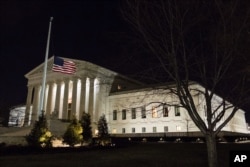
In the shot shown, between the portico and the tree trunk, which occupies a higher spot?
the portico

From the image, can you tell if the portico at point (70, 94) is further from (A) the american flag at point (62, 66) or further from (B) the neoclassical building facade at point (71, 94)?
(A) the american flag at point (62, 66)

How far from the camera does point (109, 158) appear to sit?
1583 centimetres

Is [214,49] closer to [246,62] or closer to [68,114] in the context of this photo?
[246,62]

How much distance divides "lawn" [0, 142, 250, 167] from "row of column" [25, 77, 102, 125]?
114ft

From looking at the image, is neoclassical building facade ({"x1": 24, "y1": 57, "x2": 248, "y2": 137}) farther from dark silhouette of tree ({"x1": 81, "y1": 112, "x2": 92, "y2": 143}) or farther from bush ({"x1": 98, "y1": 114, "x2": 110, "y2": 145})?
dark silhouette of tree ({"x1": 81, "y1": 112, "x2": 92, "y2": 143})

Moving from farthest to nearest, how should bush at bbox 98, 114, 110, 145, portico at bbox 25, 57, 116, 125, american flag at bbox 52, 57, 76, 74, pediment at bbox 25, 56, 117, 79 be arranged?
portico at bbox 25, 57, 116, 125
pediment at bbox 25, 56, 117, 79
american flag at bbox 52, 57, 76, 74
bush at bbox 98, 114, 110, 145

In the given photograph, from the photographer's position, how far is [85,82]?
57.5 metres

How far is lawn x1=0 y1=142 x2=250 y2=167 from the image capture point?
12977 millimetres

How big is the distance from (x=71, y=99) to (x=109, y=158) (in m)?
46.0

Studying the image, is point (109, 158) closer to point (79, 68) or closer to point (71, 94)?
point (79, 68)

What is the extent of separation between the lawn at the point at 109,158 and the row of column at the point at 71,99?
3460 centimetres

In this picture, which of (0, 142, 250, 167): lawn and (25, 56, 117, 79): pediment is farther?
(25, 56, 117, 79): pediment

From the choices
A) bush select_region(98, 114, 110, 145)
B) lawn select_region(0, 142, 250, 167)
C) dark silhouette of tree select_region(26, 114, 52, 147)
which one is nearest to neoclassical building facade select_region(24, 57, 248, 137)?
bush select_region(98, 114, 110, 145)

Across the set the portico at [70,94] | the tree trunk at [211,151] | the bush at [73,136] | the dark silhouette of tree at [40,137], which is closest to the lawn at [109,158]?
the tree trunk at [211,151]
